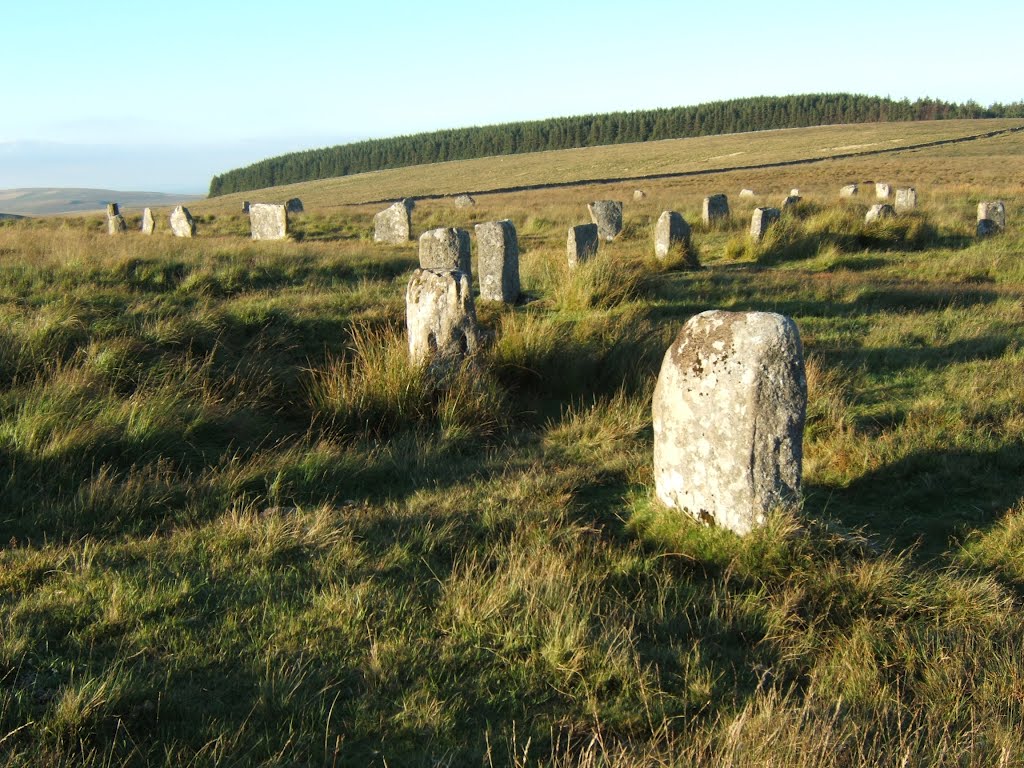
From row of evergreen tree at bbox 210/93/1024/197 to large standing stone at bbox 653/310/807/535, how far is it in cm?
10211

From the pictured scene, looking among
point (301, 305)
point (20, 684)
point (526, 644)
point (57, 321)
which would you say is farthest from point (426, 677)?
point (301, 305)

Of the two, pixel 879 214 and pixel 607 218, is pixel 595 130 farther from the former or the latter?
pixel 879 214

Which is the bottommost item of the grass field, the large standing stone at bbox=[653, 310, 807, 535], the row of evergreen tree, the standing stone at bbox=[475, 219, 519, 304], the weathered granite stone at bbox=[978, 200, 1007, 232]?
the grass field

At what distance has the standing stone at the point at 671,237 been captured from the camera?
13.5 meters

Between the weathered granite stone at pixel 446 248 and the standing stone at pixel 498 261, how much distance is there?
32.4 inches

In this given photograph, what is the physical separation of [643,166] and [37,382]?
197 feet

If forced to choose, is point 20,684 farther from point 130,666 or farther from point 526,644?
point 526,644

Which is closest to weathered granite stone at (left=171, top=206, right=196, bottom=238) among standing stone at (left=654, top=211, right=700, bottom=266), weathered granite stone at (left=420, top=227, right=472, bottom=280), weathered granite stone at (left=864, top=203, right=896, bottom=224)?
weathered granite stone at (left=420, top=227, right=472, bottom=280)

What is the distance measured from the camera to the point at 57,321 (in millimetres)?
6992

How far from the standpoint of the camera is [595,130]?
342 feet

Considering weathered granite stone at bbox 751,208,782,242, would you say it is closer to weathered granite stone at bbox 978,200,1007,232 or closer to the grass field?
weathered granite stone at bbox 978,200,1007,232

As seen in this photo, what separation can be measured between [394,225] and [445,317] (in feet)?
40.3

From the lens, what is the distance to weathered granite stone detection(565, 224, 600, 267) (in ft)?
38.2

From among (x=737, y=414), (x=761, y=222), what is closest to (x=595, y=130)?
(x=761, y=222)
